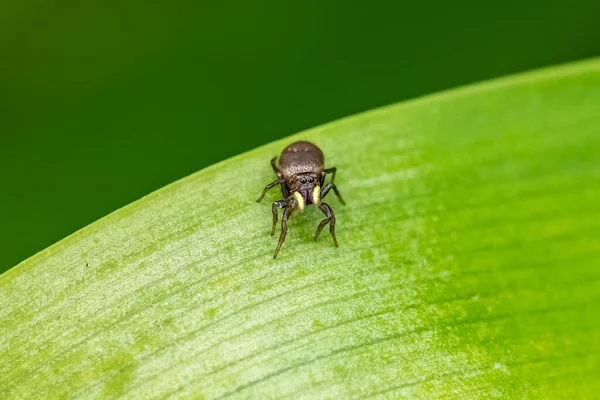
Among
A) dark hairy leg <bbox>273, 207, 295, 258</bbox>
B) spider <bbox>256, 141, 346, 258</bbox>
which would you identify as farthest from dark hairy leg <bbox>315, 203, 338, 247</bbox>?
dark hairy leg <bbox>273, 207, 295, 258</bbox>

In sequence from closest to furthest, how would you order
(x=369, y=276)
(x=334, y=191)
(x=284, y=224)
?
(x=369, y=276) → (x=284, y=224) → (x=334, y=191)

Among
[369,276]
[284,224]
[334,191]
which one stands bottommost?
[369,276]

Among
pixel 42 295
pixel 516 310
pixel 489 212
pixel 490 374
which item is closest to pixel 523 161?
pixel 489 212

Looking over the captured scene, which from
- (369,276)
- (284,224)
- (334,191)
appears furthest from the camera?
(334,191)

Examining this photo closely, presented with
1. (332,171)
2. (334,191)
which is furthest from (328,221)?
(332,171)

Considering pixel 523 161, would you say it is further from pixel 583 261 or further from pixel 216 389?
pixel 216 389

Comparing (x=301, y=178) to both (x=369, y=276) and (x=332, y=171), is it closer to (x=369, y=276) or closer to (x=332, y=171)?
(x=332, y=171)

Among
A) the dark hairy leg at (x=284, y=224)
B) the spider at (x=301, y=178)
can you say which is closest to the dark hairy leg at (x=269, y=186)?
the spider at (x=301, y=178)

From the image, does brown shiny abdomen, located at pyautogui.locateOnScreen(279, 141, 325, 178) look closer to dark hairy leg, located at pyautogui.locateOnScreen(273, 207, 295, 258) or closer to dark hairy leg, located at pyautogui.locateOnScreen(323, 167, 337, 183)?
dark hairy leg, located at pyautogui.locateOnScreen(323, 167, 337, 183)
